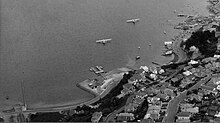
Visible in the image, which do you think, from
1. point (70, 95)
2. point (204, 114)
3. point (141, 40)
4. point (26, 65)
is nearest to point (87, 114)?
point (70, 95)

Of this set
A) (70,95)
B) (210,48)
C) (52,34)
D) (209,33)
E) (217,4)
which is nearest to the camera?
(70,95)

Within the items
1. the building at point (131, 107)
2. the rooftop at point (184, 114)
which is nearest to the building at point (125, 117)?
the building at point (131, 107)

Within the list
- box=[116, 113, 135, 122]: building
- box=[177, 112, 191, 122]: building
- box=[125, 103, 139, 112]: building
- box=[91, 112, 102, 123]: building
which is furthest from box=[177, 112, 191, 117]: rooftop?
box=[91, 112, 102, 123]: building

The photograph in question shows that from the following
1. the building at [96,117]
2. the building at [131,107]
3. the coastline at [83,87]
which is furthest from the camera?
the coastline at [83,87]

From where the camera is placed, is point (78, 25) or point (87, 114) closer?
point (87, 114)

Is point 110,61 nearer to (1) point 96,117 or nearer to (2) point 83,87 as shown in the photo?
(2) point 83,87

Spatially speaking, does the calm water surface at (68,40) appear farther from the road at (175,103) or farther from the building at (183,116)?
the building at (183,116)

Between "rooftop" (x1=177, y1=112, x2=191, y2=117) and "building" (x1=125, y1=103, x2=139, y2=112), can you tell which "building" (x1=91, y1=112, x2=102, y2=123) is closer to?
"building" (x1=125, y1=103, x2=139, y2=112)

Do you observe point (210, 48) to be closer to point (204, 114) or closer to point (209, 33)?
point (209, 33)
